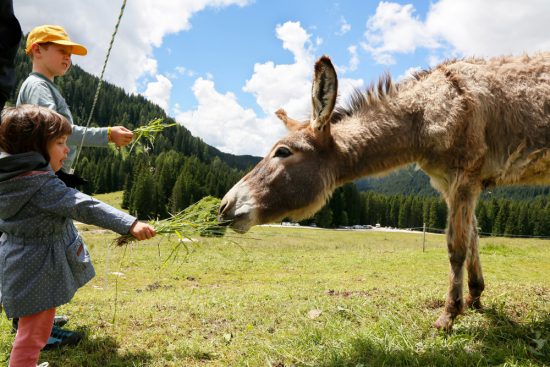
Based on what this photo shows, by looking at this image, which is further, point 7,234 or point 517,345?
point 517,345

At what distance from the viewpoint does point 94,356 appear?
3902 millimetres

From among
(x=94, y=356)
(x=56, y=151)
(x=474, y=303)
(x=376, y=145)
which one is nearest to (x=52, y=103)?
(x=56, y=151)

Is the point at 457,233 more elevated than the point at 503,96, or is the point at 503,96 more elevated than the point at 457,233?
the point at 503,96

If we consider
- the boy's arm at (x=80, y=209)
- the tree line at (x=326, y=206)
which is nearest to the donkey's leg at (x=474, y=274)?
the boy's arm at (x=80, y=209)

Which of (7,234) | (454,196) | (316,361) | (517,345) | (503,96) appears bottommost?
(316,361)

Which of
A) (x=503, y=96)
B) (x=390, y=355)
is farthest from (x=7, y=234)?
(x=503, y=96)

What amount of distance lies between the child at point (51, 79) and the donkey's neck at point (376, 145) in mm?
2559

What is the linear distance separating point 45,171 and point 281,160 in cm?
243

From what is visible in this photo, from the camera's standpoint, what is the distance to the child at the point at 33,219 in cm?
300

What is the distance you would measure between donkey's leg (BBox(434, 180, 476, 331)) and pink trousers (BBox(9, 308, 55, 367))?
4081 mm

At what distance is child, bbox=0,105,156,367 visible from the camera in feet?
9.85

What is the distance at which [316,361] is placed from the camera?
372 centimetres

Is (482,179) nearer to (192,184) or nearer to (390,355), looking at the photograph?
(390,355)

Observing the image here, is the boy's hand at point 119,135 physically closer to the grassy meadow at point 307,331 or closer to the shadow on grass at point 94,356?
the grassy meadow at point 307,331
